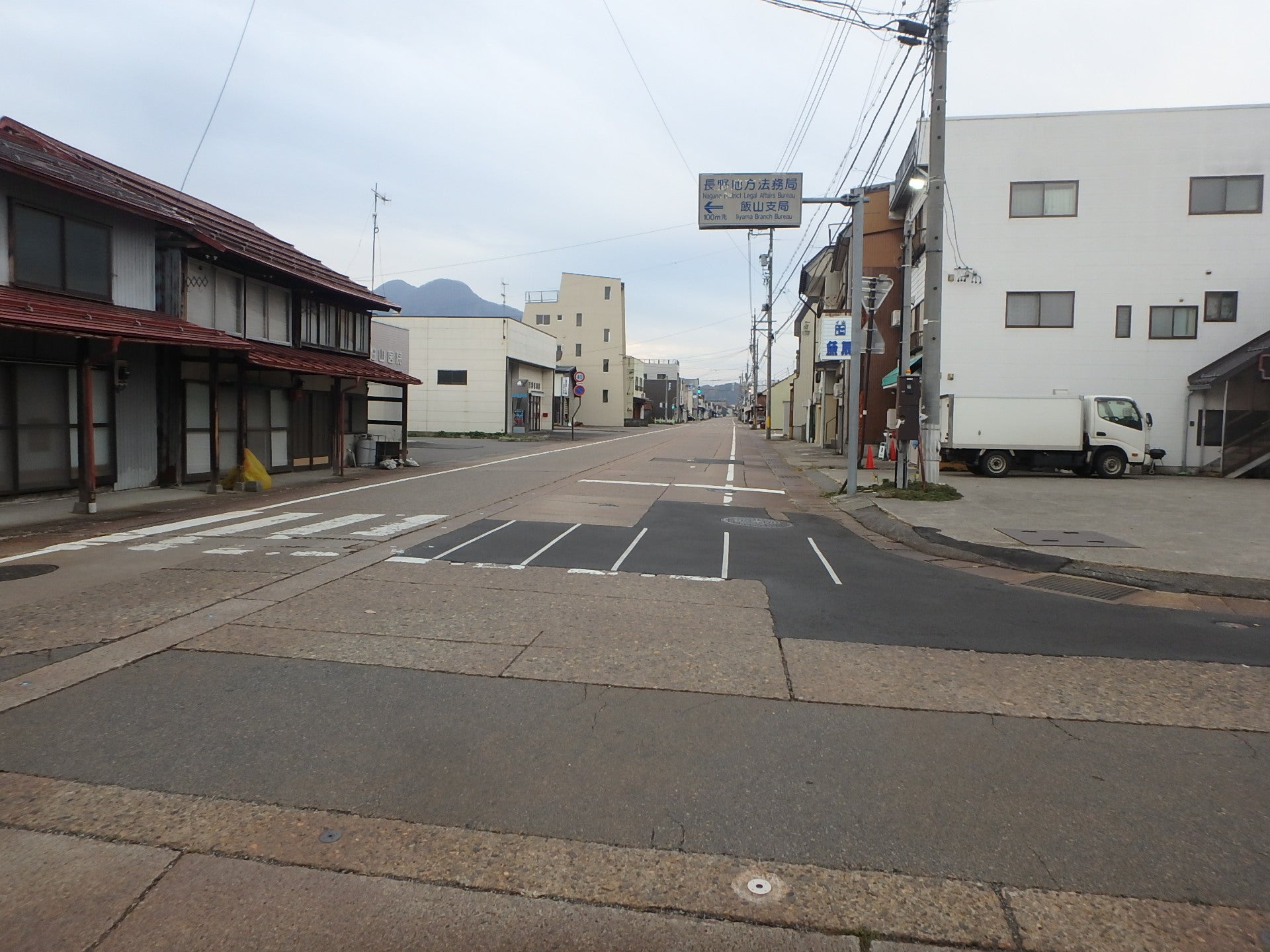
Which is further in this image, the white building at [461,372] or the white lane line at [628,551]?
the white building at [461,372]

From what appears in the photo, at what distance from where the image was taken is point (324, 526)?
11.8 metres

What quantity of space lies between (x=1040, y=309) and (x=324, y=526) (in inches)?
877

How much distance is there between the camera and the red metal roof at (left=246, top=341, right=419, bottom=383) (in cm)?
1655

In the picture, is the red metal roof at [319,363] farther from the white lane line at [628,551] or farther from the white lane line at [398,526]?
the white lane line at [628,551]

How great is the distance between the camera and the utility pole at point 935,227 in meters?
14.8

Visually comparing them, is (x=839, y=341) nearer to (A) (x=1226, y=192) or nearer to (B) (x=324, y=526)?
(B) (x=324, y=526)

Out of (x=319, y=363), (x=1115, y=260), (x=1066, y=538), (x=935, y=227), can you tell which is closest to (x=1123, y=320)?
(x=1115, y=260)

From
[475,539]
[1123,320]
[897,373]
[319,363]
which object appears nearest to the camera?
[475,539]

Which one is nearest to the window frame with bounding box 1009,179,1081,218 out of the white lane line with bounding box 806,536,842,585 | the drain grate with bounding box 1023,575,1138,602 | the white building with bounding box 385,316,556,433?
the white lane line with bounding box 806,536,842,585

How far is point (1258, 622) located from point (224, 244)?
17683 mm

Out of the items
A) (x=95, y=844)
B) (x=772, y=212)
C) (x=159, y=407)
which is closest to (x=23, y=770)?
(x=95, y=844)

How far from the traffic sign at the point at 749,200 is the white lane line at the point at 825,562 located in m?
7.62

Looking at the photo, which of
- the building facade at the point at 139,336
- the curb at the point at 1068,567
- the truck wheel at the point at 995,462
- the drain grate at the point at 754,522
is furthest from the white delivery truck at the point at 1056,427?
the building facade at the point at 139,336

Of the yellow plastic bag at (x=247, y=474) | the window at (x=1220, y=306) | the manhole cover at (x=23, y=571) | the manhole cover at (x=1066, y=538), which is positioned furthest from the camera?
the window at (x=1220, y=306)
